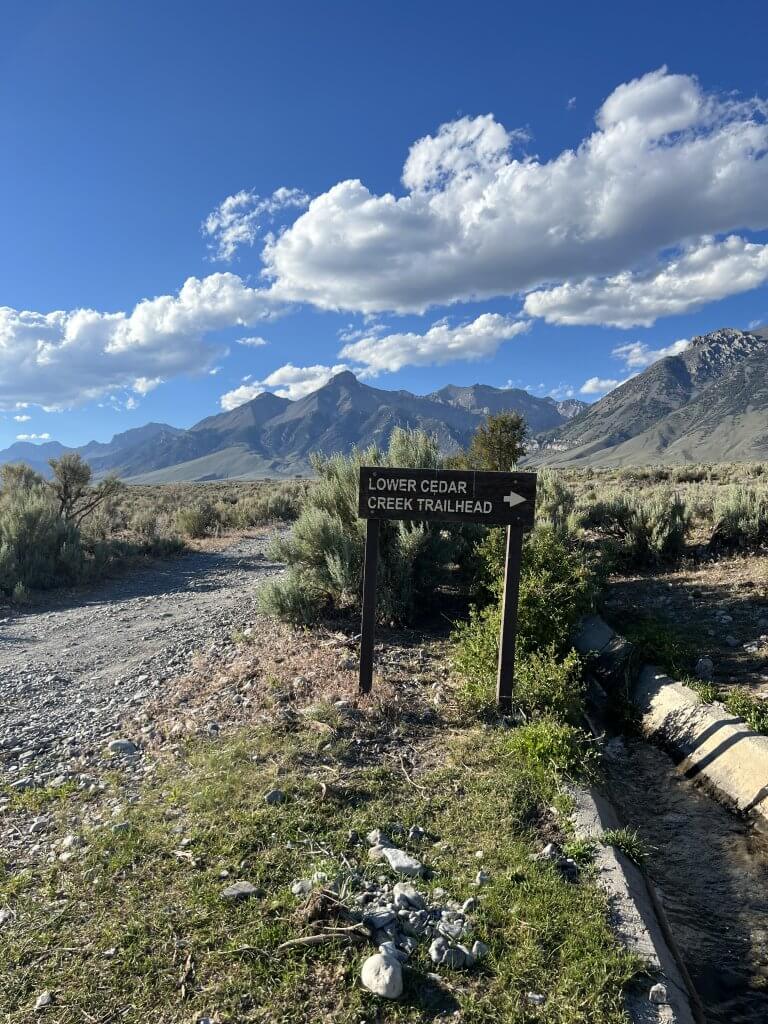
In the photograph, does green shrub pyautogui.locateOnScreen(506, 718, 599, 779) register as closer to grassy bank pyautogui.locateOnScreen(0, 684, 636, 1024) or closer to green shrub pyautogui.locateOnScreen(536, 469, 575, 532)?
grassy bank pyautogui.locateOnScreen(0, 684, 636, 1024)

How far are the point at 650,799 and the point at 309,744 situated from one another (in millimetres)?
2703

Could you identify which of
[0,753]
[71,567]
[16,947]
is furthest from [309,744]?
[71,567]

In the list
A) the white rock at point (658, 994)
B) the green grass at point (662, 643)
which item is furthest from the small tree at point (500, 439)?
the white rock at point (658, 994)

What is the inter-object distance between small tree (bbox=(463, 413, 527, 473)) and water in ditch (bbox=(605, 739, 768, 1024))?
15199 millimetres

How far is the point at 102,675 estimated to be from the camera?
6.94 m

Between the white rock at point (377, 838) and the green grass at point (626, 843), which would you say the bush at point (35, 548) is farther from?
the green grass at point (626, 843)

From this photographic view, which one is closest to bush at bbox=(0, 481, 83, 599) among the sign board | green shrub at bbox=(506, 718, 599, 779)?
the sign board

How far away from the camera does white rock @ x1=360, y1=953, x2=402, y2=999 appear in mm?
2602

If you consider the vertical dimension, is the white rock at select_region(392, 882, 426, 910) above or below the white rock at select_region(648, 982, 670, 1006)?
above

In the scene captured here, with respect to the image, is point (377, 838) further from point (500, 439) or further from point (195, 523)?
point (500, 439)

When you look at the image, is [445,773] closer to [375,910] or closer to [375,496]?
[375,910]

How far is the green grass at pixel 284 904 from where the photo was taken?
2.61 meters

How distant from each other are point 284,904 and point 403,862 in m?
0.69

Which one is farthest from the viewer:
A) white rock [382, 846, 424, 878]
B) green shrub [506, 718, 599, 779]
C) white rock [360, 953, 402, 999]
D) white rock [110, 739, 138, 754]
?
white rock [110, 739, 138, 754]
